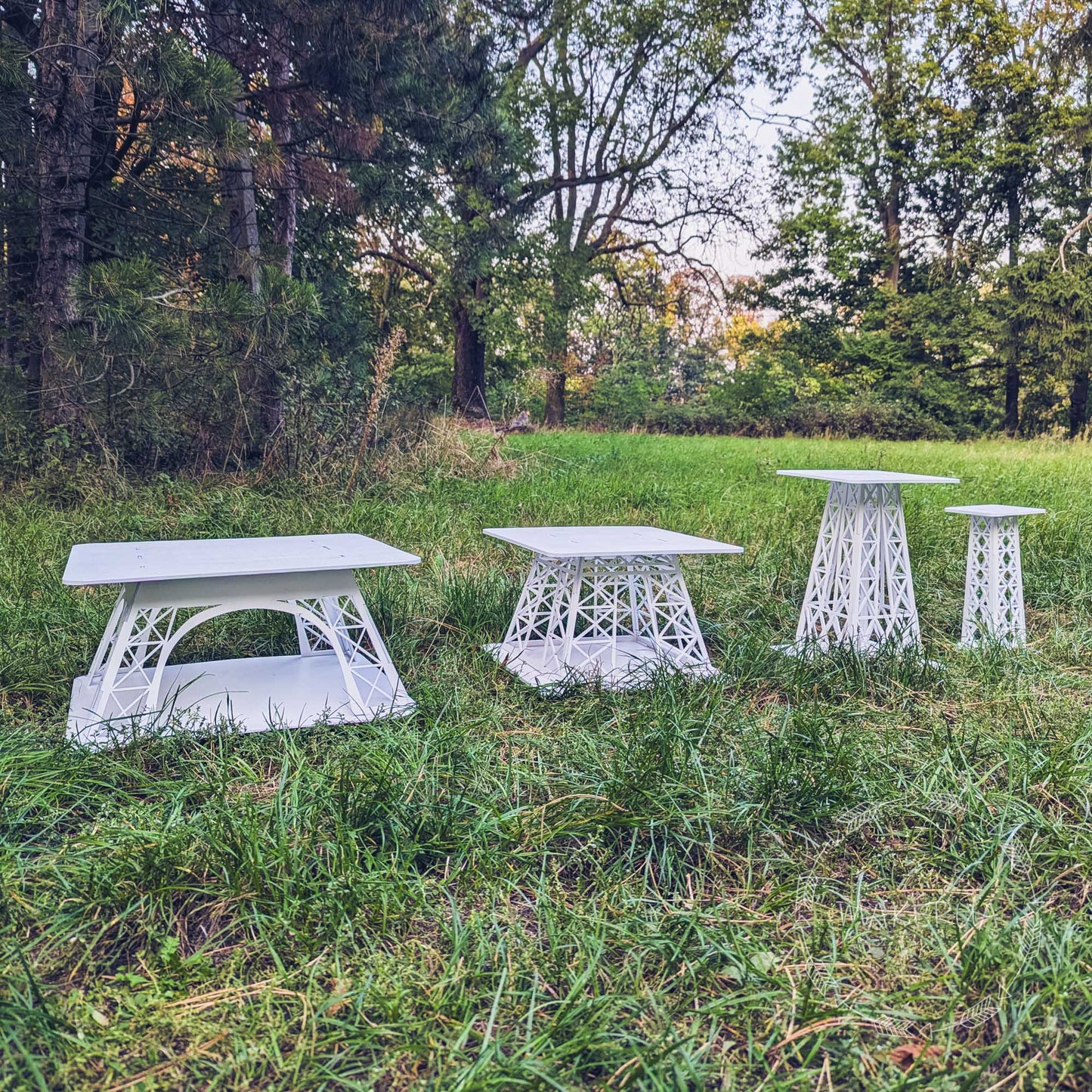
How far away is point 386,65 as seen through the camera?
18.1 feet

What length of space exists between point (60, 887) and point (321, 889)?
1.76 ft

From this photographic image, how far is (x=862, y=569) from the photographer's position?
11.5ft

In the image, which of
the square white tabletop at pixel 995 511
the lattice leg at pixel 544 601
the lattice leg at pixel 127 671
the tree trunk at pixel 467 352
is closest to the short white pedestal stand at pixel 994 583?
the square white tabletop at pixel 995 511

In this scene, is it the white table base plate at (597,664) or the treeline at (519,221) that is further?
the treeline at (519,221)

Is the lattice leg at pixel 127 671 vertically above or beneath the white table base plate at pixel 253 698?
above

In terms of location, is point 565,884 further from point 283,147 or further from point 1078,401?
point 1078,401

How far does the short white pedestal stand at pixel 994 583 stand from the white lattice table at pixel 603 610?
4.36 ft

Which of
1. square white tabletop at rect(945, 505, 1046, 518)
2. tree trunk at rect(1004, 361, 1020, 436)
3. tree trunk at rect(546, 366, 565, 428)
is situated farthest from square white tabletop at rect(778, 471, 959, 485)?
tree trunk at rect(1004, 361, 1020, 436)

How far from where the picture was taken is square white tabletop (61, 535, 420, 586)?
229 centimetres

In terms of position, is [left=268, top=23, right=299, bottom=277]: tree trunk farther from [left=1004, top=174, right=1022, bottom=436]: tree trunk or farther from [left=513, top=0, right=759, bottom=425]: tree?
[left=1004, top=174, right=1022, bottom=436]: tree trunk

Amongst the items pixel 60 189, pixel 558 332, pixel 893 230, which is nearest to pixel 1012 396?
pixel 893 230

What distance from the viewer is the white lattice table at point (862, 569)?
3451 mm

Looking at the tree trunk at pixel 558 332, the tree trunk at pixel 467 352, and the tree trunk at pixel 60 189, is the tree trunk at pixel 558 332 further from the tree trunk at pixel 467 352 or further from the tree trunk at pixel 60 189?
the tree trunk at pixel 60 189

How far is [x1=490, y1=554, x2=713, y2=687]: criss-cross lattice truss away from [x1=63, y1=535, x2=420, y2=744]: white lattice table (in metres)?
0.59
